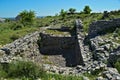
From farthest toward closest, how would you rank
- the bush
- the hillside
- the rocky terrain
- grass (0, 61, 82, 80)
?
the rocky terrain
the hillside
the bush
grass (0, 61, 82, 80)

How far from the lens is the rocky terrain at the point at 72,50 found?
591 inches

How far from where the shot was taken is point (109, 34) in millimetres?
22453

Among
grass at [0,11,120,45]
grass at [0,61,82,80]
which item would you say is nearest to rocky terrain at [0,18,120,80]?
grass at [0,61,82,80]

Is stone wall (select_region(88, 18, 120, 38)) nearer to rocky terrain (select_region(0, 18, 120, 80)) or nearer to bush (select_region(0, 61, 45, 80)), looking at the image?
rocky terrain (select_region(0, 18, 120, 80))

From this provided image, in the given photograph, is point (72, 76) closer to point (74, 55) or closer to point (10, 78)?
point (10, 78)

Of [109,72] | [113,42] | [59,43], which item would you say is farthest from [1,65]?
[59,43]

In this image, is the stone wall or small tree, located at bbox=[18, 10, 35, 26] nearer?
the stone wall

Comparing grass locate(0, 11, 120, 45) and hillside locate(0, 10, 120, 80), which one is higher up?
grass locate(0, 11, 120, 45)

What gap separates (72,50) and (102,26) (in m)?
3.69

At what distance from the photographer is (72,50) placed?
26.4m

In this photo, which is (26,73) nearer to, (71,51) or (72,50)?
(71,51)

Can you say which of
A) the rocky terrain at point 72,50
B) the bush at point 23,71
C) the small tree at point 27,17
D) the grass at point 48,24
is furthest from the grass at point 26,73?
the small tree at point 27,17

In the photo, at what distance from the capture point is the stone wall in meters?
24.0

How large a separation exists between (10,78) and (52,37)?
1528 centimetres
